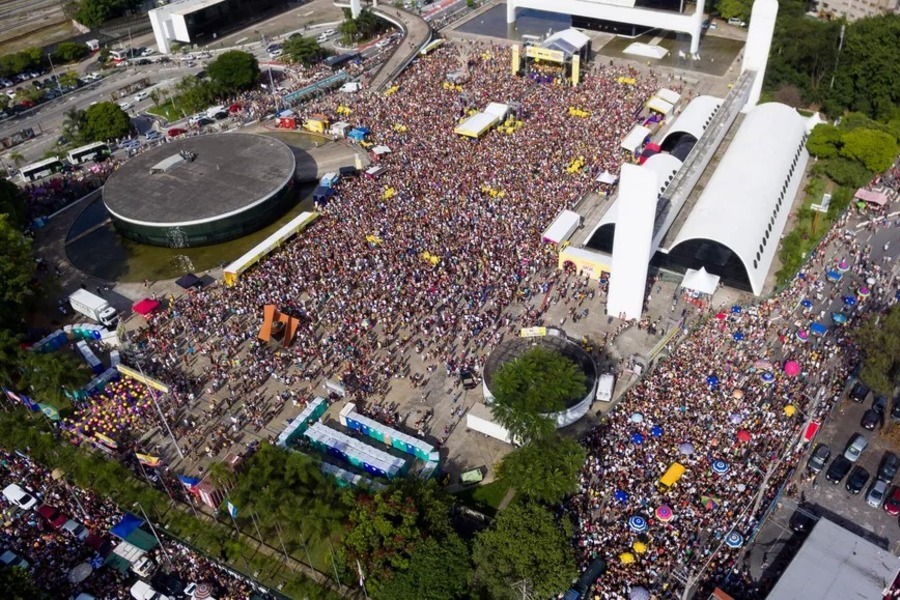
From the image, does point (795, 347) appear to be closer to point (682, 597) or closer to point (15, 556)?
point (682, 597)

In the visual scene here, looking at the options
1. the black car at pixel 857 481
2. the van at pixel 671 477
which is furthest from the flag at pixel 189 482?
the black car at pixel 857 481

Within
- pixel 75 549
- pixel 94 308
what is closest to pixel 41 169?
pixel 94 308

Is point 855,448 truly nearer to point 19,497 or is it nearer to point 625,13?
point 19,497

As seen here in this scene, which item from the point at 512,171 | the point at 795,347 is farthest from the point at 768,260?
the point at 512,171

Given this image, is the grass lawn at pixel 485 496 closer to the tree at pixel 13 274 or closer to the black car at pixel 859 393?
the black car at pixel 859 393

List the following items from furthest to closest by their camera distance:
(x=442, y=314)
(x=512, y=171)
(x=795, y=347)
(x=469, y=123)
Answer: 1. (x=469, y=123)
2. (x=512, y=171)
3. (x=442, y=314)
4. (x=795, y=347)

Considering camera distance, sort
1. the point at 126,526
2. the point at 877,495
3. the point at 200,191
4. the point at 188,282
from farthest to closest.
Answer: the point at 200,191 → the point at 188,282 → the point at 126,526 → the point at 877,495
